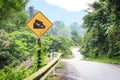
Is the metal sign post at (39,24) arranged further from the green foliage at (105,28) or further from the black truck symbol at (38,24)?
the green foliage at (105,28)

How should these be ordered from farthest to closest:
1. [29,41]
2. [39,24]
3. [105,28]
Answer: [29,41] < [105,28] < [39,24]

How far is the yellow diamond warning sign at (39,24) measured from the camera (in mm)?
13852

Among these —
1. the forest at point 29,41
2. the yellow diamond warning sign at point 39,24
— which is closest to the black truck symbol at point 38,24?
the yellow diamond warning sign at point 39,24

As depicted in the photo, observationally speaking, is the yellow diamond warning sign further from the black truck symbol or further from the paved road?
the paved road

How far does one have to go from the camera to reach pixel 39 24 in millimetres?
13875

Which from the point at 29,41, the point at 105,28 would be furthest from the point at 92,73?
the point at 29,41

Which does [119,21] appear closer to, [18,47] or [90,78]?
[18,47]

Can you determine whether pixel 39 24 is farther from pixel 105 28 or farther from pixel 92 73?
pixel 105 28

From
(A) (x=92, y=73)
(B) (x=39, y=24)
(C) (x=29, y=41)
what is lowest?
(A) (x=92, y=73)

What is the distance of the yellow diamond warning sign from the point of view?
1385 centimetres

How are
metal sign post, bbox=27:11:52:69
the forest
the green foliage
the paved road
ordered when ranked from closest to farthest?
the forest < metal sign post, bbox=27:11:52:69 < the paved road < the green foliage

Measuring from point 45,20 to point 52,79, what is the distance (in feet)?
8.55

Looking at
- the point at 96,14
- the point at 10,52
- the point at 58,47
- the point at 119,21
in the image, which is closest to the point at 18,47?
the point at 10,52

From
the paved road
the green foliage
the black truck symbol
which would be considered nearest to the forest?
the green foliage
